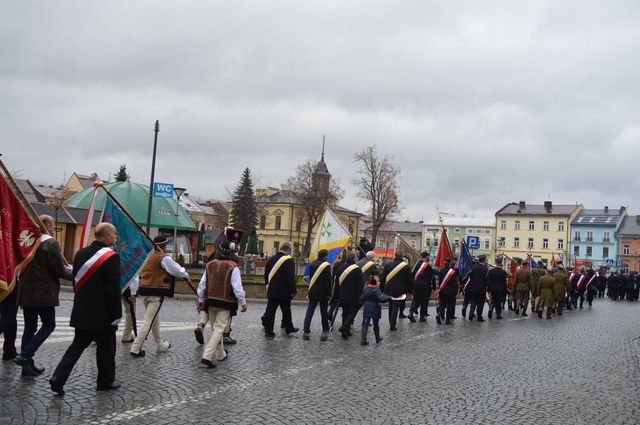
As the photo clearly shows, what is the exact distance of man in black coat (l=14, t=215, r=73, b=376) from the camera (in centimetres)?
805

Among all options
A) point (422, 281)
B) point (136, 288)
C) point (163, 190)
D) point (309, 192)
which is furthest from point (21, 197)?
point (309, 192)

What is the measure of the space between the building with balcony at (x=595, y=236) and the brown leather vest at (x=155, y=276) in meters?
106

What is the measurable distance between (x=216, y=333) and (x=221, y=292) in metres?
0.63

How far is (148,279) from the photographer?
10219 mm

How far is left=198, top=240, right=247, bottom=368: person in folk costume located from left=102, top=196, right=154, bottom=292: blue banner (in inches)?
49.6

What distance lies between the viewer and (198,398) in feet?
24.1

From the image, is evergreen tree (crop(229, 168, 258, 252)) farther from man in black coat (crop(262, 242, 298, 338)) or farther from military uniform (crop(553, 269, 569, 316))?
man in black coat (crop(262, 242, 298, 338))

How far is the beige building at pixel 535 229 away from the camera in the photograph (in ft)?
368

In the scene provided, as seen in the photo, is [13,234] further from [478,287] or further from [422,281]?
[478,287]

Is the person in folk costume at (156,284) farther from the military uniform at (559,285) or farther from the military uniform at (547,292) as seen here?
the military uniform at (559,285)

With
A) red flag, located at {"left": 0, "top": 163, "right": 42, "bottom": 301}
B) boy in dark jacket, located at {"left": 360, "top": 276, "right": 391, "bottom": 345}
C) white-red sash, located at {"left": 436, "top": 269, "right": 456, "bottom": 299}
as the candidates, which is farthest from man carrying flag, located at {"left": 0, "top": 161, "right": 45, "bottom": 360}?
white-red sash, located at {"left": 436, "top": 269, "right": 456, "bottom": 299}

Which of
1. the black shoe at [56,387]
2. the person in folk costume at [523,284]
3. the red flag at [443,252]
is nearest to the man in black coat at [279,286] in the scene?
the black shoe at [56,387]

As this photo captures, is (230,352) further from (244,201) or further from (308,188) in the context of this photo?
(244,201)

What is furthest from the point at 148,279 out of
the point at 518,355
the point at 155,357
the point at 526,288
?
the point at 526,288
